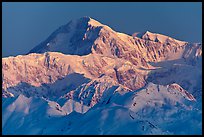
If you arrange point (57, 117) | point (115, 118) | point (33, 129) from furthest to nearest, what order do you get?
point (57, 117) < point (33, 129) < point (115, 118)

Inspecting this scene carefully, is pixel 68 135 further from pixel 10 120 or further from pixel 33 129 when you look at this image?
pixel 10 120

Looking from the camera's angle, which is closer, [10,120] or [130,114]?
[130,114]

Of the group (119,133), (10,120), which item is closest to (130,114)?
(119,133)

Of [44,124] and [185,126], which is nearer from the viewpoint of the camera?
[185,126]

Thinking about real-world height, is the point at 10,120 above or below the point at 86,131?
below

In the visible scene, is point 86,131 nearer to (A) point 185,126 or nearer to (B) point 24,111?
(A) point 185,126

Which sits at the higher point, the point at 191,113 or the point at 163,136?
the point at 163,136

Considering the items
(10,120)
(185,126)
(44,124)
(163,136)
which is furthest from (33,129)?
(163,136)

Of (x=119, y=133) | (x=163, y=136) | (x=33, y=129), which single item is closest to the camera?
(x=163, y=136)

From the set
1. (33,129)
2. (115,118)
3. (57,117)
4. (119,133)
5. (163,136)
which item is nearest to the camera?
(163,136)
